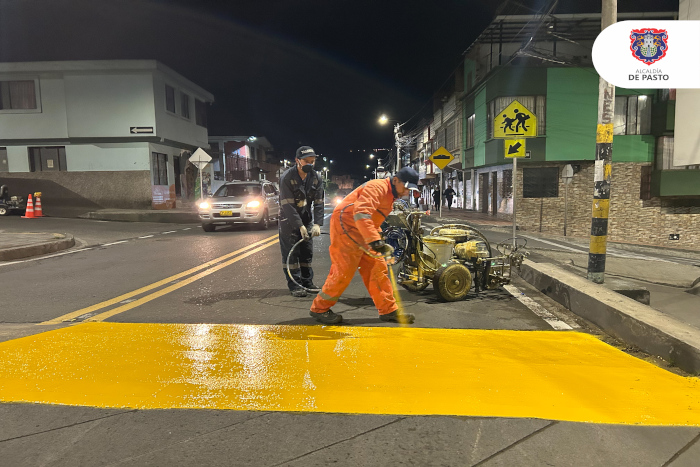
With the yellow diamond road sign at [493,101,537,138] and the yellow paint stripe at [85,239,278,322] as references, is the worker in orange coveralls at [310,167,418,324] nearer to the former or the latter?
the yellow paint stripe at [85,239,278,322]

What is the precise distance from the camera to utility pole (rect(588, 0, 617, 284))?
596 cm

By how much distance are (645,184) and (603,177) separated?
21.1 meters

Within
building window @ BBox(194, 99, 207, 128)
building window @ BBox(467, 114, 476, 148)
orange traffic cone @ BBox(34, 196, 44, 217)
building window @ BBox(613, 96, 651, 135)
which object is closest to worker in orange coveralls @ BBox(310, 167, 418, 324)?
orange traffic cone @ BBox(34, 196, 44, 217)

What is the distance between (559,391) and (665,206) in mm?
25197

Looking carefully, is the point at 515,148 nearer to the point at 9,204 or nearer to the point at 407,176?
the point at 407,176

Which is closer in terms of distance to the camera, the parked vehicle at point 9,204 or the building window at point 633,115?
the parked vehicle at point 9,204

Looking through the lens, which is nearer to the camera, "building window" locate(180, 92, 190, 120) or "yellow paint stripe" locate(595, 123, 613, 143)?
"yellow paint stripe" locate(595, 123, 613, 143)

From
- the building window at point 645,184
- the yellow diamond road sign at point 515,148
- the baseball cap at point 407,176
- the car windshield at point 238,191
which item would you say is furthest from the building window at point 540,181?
the baseball cap at point 407,176

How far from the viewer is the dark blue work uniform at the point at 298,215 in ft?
19.1

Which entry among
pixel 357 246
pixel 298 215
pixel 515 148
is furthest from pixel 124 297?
pixel 515 148

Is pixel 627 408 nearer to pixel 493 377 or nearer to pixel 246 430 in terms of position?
pixel 493 377

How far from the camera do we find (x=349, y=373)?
3432 millimetres

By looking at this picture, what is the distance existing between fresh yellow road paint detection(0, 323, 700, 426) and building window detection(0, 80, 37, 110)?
24.4 metres

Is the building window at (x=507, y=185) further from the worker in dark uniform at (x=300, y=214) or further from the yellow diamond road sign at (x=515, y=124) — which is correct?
the worker in dark uniform at (x=300, y=214)
